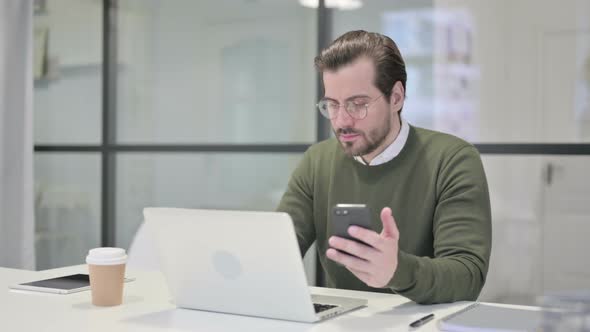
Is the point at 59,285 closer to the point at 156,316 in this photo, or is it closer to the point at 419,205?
the point at 156,316

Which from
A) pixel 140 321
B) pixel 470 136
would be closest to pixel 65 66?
pixel 470 136

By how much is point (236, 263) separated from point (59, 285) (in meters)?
0.61

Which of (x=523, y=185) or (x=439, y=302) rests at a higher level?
(x=523, y=185)

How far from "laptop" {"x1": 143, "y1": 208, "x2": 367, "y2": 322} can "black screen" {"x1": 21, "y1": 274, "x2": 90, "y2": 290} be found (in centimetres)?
38

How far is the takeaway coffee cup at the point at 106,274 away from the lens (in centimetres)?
152

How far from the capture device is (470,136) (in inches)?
111

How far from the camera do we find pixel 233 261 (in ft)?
4.53

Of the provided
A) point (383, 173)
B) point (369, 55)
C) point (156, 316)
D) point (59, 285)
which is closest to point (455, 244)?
point (383, 173)

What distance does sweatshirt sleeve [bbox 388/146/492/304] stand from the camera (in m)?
1.50

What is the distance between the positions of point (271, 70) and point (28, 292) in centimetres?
185

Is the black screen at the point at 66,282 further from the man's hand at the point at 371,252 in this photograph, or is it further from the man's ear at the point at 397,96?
the man's ear at the point at 397,96

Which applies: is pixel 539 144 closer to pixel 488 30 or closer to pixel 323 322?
pixel 488 30

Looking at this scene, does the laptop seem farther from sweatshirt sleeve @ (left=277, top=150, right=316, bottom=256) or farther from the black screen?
sweatshirt sleeve @ (left=277, top=150, right=316, bottom=256)

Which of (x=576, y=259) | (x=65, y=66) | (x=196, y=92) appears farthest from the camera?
(x=65, y=66)
